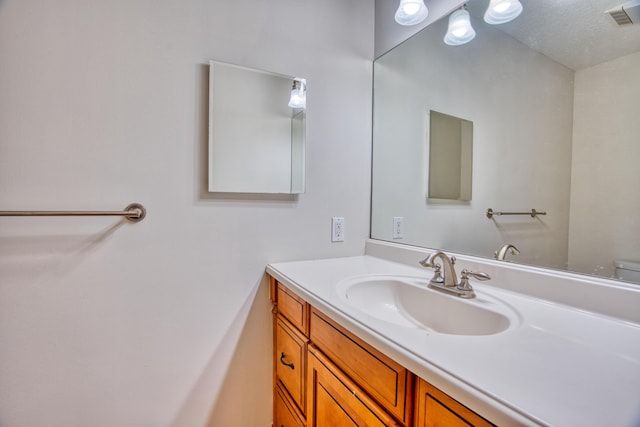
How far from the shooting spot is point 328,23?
1.33 meters

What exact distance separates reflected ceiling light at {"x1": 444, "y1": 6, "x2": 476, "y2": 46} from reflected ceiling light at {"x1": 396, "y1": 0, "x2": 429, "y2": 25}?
0.13 meters

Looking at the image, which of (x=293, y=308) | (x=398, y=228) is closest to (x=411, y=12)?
(x=398, y=228)

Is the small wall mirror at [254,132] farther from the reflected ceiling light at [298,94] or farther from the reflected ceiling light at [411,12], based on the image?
the reflected ceiling light at [411,12]

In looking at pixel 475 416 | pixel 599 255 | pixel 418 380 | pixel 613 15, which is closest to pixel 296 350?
pixel 418 380

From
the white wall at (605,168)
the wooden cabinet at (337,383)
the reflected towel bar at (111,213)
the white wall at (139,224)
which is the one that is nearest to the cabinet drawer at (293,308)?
the wooden cabinet at (337,383)

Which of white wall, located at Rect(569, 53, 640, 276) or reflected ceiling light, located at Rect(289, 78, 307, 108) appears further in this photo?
reflected ceiling light, located at Rect(289, 78, 307, 108)

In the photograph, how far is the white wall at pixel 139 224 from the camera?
0.87 m

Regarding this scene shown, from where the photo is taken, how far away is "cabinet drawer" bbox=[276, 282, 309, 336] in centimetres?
92

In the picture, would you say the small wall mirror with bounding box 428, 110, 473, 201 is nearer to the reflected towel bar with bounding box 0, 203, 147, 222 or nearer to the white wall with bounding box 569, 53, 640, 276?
the white wall with bounding box 569, 53, 640, 276

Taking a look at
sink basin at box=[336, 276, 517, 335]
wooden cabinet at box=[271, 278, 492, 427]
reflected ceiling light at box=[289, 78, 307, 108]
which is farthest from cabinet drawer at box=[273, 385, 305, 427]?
reflected ceiling light at box=[289, 78, 307, 108]

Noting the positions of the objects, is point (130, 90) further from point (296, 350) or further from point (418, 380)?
point (418, 380)

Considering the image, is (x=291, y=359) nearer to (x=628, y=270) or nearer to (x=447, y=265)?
(x=447, y=265)

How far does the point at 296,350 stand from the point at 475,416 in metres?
0.67

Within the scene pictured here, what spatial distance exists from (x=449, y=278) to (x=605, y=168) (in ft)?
1.67
